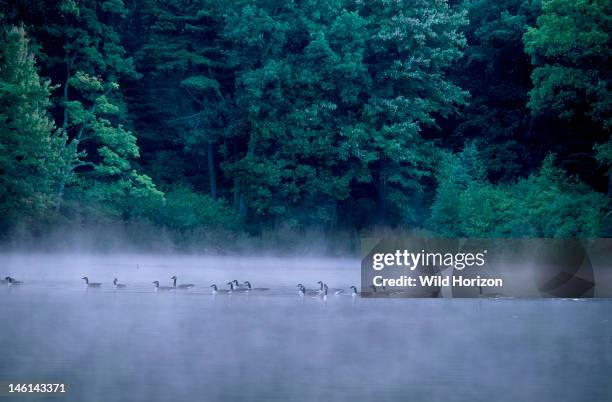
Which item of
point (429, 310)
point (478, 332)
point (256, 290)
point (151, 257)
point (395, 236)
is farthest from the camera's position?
point (395, 236)

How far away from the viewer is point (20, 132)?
34969 mm

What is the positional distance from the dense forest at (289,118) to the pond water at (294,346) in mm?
12775

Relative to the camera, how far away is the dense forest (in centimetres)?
3666

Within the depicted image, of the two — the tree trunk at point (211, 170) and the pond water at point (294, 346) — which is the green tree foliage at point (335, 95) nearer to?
the tree trunk at point (211, 170)

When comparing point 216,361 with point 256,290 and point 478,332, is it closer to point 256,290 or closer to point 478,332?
point 478,332

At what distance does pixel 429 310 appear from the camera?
878 inches

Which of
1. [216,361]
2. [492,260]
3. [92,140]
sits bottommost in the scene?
[216,361]

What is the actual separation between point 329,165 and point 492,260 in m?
10.1

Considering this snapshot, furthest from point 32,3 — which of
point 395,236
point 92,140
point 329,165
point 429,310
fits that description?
point 429,310

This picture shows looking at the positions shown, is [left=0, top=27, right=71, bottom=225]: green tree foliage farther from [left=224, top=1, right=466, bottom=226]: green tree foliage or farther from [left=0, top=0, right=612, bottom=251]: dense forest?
[left=224, top=1, right=466, bottom=226]: green tree foliage

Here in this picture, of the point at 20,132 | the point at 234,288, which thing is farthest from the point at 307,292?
the point at 20,132

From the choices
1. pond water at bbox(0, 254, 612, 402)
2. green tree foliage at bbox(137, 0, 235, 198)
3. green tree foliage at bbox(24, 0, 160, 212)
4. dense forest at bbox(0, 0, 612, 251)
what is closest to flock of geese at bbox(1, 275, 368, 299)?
pond water at bbox(0, 254, 612, 402)

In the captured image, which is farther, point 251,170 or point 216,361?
point 251,170

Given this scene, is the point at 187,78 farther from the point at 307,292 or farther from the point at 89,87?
the point at 307,292
